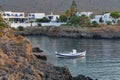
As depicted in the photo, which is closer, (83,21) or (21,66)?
(21,66)

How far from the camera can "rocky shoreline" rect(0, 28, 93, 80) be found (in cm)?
3954

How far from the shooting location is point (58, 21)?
502 feet

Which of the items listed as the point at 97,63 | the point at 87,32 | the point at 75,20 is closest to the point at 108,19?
the point at 75,20

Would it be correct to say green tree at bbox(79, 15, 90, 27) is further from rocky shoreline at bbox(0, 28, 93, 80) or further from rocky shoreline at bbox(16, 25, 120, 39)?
rocky shoreline at bbox(0, 28, 93, 80)

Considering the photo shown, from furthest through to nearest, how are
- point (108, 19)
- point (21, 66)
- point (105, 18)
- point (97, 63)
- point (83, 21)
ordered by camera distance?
point (105, 18), point (108, 19), point (83, 21), point (97, 63), point (21, 66)

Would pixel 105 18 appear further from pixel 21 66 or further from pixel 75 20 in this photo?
Result: pixel 21 66

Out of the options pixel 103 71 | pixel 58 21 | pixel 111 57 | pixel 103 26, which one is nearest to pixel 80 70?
pixel 103 71

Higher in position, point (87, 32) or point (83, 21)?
point (83, 21)

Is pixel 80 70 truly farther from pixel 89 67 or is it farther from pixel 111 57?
pixel 111 57

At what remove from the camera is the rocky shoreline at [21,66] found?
39.5 meters

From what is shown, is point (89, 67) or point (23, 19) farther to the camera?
point (23, 19)

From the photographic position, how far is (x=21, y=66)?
42344 mm

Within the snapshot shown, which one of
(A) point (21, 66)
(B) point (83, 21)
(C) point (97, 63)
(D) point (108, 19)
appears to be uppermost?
(D) point (108, 19)

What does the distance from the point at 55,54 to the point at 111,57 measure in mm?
9864
